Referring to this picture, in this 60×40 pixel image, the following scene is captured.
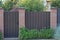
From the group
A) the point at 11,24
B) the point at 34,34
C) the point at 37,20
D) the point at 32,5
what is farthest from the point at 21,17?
the point at 32,5

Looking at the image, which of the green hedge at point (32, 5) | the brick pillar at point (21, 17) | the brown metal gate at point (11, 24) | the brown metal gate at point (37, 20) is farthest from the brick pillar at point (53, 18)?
the green hedge at point (32, 5)

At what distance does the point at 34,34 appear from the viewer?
14180 millimetres

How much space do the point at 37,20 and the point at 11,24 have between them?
67.9 inches

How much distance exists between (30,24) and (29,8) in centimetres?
199

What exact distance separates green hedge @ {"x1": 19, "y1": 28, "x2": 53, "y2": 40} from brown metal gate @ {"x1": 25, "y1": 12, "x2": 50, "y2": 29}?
2.09 feet

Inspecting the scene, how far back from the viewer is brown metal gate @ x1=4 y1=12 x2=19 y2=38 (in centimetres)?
1495

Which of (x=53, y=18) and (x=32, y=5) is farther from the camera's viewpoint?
(x=32, y=5)

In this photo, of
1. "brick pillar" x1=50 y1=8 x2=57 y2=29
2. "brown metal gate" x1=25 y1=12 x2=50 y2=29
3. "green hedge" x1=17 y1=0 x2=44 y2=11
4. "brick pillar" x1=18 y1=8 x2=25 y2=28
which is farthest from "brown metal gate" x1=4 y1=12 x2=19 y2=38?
"brick pillar" x1=50 y1=8 x2=57 y2=29

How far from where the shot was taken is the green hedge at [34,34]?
14055 mm

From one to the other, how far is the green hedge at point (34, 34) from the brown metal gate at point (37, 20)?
2.09 feet

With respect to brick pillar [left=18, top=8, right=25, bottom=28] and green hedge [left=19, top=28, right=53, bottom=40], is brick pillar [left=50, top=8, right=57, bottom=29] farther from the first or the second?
brick pillar [left=18, top=8, right=25, bottom=28]

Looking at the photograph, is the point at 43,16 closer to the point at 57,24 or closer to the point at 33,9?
the point at 57,24

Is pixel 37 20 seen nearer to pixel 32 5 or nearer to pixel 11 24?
pixel 11 24

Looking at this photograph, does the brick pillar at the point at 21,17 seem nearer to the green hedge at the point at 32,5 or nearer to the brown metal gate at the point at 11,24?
the brown metal gate at the point at 11,24
